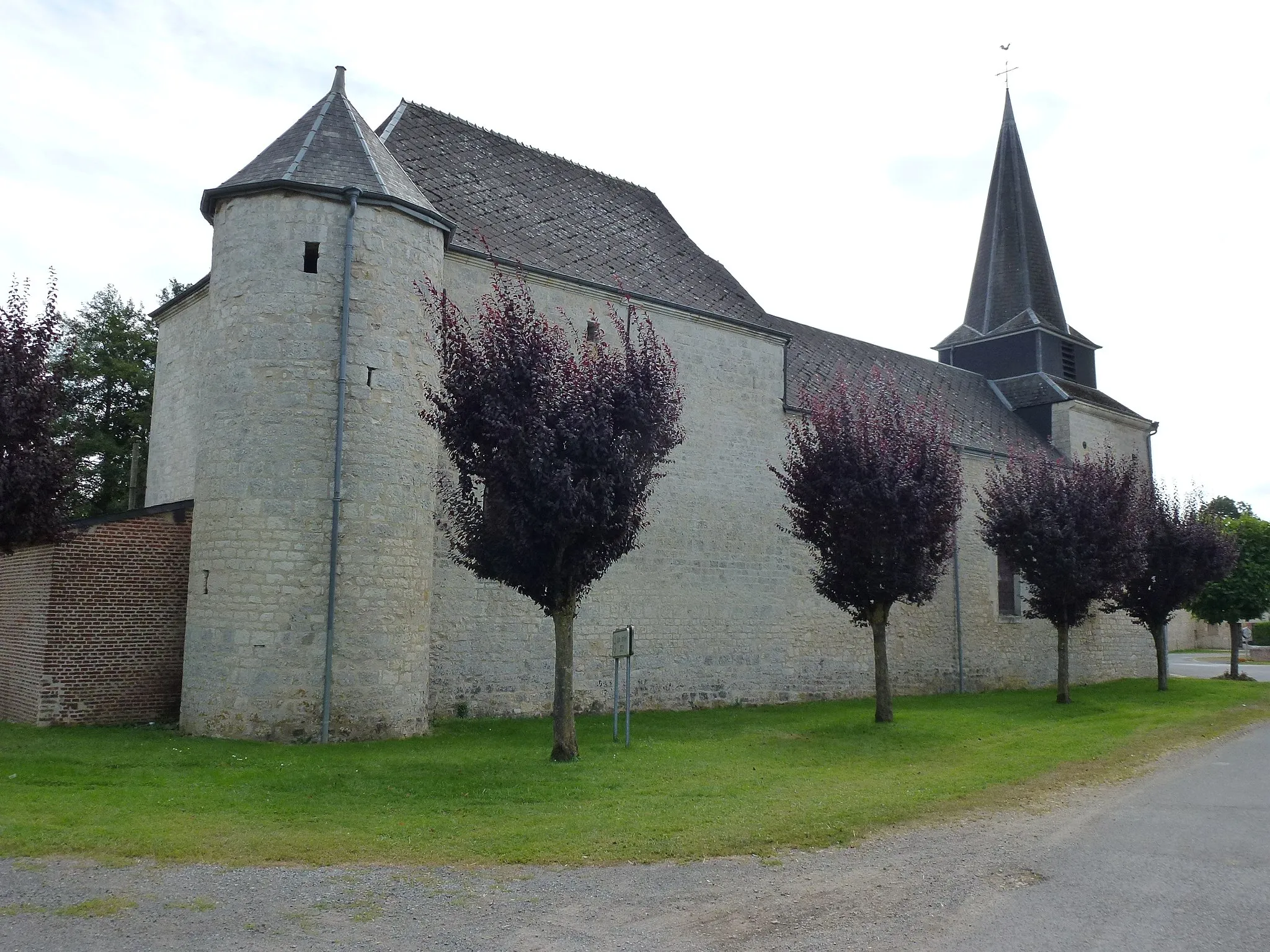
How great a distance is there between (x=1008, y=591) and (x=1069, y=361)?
9255mm

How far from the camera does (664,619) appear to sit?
16750 millimetres

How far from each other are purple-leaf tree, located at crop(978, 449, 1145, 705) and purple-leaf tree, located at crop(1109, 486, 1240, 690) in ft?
12.1

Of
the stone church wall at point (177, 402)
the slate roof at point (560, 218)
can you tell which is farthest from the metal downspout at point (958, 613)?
the stone church wall at point (177, 402)

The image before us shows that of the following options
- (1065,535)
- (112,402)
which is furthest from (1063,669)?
(112,402)

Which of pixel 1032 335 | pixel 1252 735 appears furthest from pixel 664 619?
pixel 1032 335

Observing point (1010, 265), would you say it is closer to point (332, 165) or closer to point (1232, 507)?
point (332, 165)

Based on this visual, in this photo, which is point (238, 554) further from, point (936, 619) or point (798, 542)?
point (936, 619)

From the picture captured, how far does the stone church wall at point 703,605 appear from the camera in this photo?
14.4 meters

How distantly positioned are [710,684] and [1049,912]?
11.8 metres

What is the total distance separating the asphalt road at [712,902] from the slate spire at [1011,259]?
83.1 ft

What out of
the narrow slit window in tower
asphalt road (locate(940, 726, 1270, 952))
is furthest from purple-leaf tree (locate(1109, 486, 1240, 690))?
asphalt road (locate(940, 726, 1270, 952))

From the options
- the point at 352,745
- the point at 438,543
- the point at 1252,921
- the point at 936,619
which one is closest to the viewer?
the point at 1252,921

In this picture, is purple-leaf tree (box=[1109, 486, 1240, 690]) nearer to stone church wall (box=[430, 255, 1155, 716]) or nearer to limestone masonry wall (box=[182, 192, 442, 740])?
stone church wall (box=[430, 255, 1155, 716])

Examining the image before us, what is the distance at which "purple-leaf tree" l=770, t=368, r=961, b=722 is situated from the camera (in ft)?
47.2
